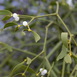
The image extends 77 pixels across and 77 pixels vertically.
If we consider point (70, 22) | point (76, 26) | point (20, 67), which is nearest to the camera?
point (20, 67)

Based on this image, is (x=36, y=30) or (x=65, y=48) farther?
(x=36, y=30)

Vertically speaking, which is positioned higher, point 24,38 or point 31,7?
point 31,7

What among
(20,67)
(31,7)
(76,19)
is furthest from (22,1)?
(20,67)

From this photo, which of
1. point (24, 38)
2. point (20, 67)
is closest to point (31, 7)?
point (24, 38)

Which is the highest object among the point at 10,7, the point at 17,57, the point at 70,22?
the point at 10,7

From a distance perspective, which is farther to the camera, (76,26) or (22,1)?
(22,1)

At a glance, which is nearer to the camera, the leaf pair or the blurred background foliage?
the leaf pair

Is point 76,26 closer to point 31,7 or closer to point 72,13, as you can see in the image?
point 72,13

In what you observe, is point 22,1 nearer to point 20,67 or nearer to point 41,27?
point 41,27

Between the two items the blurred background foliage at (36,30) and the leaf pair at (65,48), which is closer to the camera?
the leaf pair at (65,48)

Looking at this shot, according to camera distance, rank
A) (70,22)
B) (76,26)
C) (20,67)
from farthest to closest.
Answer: (70,22), (76,26), (20,67)
